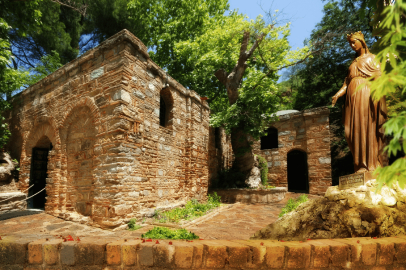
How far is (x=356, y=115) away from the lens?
12.2ft

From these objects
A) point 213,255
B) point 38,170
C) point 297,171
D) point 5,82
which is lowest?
point 213,255

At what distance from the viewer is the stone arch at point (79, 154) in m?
5.93

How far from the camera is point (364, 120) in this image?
3648 mm

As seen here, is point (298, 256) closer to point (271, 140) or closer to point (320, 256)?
point (320, 256)

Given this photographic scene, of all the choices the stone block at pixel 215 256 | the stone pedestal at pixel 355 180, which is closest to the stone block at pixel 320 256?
the stone block at pixel 215 256

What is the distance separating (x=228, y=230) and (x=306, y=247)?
10.5 ft

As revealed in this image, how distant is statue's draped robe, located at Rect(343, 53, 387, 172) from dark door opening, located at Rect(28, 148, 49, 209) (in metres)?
8.92

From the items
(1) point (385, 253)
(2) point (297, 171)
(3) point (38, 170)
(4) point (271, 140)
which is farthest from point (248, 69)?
(1) point (385, 253)

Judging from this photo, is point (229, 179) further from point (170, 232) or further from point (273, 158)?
point (170, 232)

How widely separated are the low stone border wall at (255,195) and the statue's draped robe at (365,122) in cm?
600

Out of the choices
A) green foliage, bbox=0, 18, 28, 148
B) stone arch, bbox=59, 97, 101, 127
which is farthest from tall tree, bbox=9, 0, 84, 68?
stone arch, bbox=59, 97, 101, 127

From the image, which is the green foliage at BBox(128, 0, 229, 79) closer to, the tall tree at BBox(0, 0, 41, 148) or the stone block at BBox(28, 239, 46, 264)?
the tall tree at BBox(0, 0, 41, 148)

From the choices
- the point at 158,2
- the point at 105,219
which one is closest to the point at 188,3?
the point at 158,2

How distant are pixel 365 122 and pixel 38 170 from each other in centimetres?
928
